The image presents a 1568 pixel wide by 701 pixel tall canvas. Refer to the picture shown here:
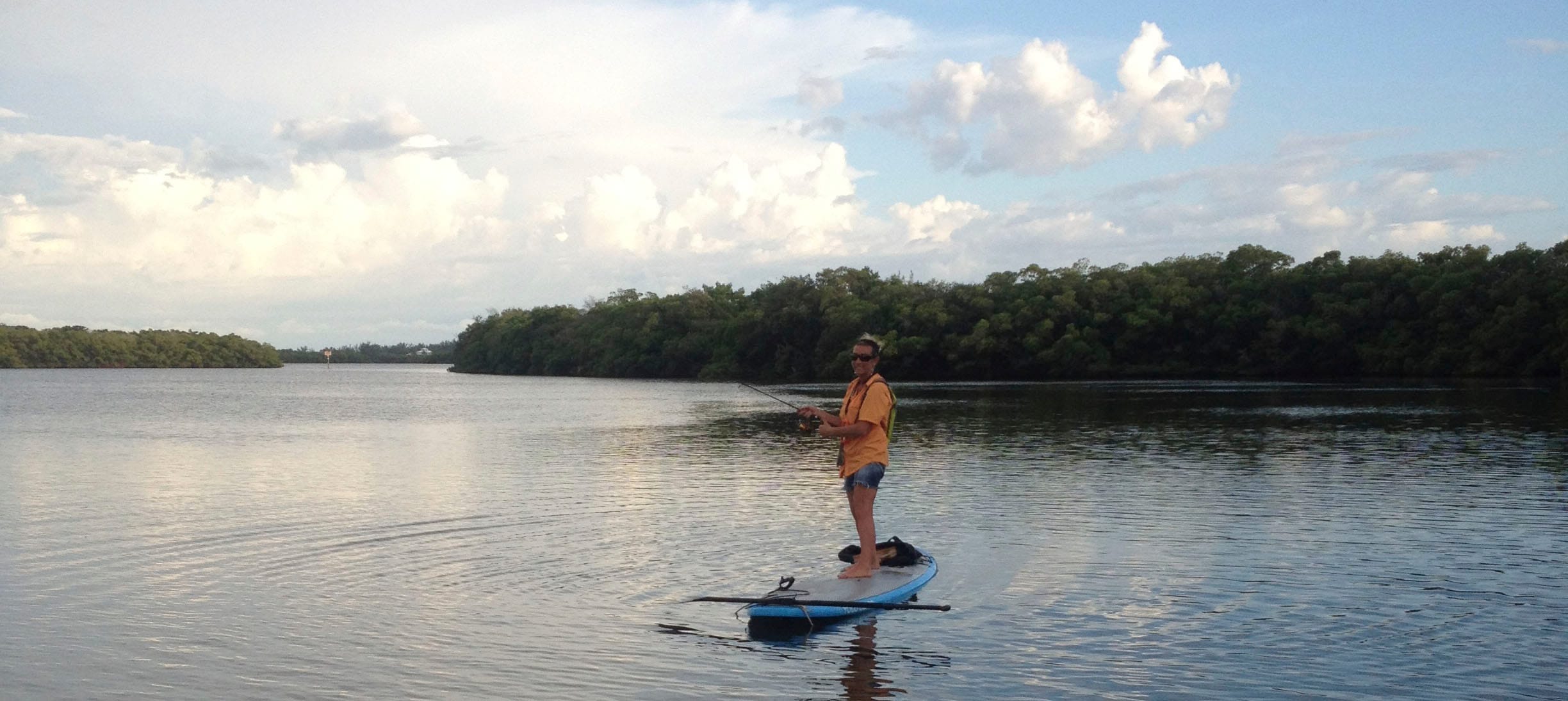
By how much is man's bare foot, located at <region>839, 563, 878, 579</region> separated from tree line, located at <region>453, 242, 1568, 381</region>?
254 ft

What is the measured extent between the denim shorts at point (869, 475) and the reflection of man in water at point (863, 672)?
5.01 feet

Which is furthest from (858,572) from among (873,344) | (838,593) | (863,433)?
(873,344)

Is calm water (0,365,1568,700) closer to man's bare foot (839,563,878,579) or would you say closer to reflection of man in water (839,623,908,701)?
reflection of man in water (839,623,908,701)

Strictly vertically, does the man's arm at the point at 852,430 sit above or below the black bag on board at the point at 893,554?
above

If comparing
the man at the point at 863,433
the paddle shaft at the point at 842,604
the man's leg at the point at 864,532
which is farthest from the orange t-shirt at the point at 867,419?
the paddle shaft at the point at 842,604

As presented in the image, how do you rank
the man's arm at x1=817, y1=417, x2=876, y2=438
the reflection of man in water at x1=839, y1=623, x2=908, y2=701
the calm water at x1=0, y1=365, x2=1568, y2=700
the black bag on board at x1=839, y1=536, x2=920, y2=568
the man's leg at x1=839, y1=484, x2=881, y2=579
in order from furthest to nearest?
the black bag on board at x1=839, y1=536, x2=920, y2=568 < the man's leg at x1=839, y1=484, x2=881, y2=579 < the man's arm at x1=817, y1=417, x2=876, y2=438 < the calm water at x1=0, y1=365, x2=1568, y2=700 < the reflection of man in water at x1=839, y1=623, x2=908, y2=701

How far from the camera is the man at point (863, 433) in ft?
42.0

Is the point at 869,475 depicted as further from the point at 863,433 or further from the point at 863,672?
the point at 863,672

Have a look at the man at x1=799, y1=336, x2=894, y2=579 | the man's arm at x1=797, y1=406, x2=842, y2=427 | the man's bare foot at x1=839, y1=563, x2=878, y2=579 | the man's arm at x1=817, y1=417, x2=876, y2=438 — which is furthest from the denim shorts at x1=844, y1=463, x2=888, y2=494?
the man's bare foot at x1=839, y1=563, x2=878, y2=579

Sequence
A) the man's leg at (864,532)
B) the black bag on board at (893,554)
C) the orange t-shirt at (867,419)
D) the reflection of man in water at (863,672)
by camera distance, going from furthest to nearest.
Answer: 1. the black bag on board at (893,554)
2. the man's leg at (864,532)
3. the orange t-shirt at (867,419)
4. the reflection of man in water at (863,672)

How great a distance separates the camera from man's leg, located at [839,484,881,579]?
13.3 meters

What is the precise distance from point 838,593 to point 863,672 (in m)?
2.11

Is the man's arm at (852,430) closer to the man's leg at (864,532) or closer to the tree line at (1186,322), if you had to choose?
the man's leg at (864,532)

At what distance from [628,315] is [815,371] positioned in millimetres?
49337
